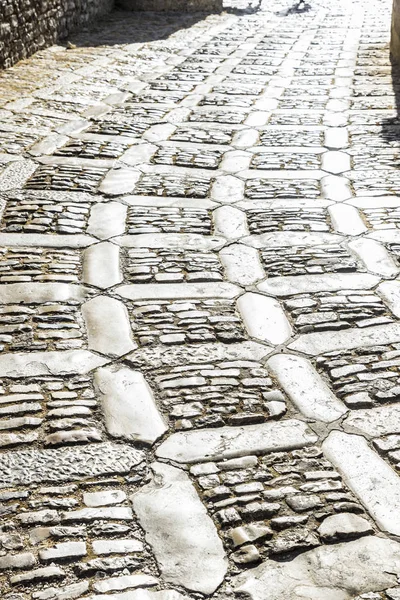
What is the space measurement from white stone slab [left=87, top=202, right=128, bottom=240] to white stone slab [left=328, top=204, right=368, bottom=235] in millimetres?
1206

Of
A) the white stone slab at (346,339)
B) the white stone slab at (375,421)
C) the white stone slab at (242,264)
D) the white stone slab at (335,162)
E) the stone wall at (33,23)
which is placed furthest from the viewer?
the stone wall at (33,23)

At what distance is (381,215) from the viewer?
447 centimetres

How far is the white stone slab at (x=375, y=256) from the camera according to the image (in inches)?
149

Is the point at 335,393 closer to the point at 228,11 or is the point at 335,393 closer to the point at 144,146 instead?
the point at 144,146

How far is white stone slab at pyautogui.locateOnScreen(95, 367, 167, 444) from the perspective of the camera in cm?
259

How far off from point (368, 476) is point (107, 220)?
246 centimetres

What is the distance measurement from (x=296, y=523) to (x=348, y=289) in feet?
5.39

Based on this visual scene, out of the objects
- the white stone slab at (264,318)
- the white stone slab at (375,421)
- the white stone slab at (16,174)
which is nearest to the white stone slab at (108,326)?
the white stone slab at (264,318)

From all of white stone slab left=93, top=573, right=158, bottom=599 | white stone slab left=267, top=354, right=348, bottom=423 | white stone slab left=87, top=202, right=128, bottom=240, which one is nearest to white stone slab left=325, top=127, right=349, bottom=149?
white stone slab left=87, top=202, right=128, bottom=240

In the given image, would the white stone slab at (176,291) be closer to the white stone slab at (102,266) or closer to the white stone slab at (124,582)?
the white stone slab at (102,266)

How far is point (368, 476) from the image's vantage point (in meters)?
2.38

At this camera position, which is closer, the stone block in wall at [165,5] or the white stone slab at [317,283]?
the white stone slab at [317,283]

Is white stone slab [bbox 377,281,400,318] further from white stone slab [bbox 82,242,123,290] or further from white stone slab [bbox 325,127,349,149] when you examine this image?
white stone slab [bbox 325,127,349,149]

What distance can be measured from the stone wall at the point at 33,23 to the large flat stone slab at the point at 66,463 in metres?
6.29
